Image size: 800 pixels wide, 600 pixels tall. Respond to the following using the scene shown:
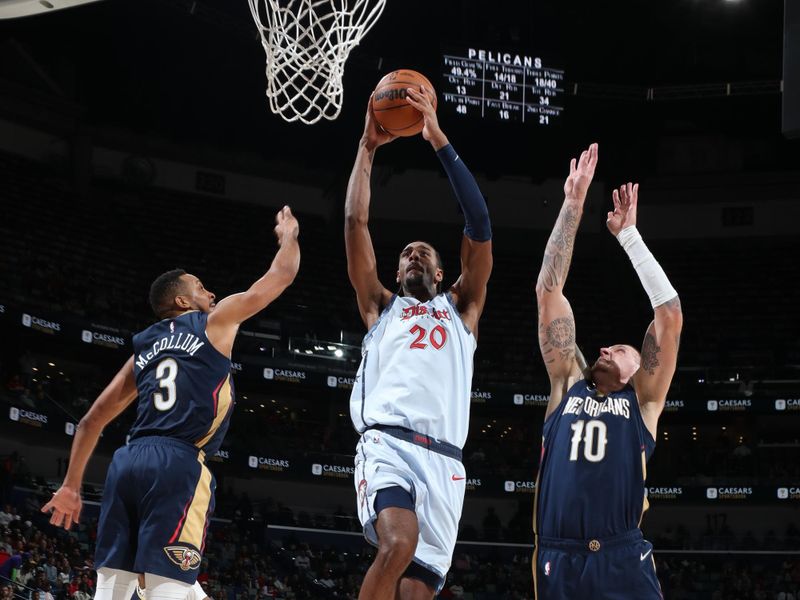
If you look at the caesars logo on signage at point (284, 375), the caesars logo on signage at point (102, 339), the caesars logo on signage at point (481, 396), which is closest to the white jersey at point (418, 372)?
the caesars logo on signage at point (102, 339)

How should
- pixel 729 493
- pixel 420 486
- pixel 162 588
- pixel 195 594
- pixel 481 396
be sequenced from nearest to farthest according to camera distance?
pixel 162 588 < pixel 195 594 < pixel 420 486 < pixel 729 493 < pixel 481 396

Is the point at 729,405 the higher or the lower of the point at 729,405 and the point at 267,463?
the higher

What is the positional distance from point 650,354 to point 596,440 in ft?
1.90

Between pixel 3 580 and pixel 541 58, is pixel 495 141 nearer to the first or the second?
pixel 541 58

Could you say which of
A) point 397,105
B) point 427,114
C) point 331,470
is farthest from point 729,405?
point 427,114

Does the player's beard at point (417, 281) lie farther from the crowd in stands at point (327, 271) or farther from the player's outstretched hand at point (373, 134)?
the crowd in stands at point (327, 271)

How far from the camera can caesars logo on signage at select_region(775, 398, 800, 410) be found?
864 inches

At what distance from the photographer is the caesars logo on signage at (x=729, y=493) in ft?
71.6

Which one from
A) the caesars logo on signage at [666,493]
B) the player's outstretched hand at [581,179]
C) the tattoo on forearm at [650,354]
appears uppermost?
the player's outstretched hand at [581,179]

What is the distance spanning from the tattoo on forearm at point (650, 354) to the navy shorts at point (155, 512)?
2154 mm

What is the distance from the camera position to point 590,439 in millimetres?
4895

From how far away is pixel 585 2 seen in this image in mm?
22500

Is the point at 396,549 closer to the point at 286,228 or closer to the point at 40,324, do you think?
the point at 286,228

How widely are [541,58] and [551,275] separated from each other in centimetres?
1635
